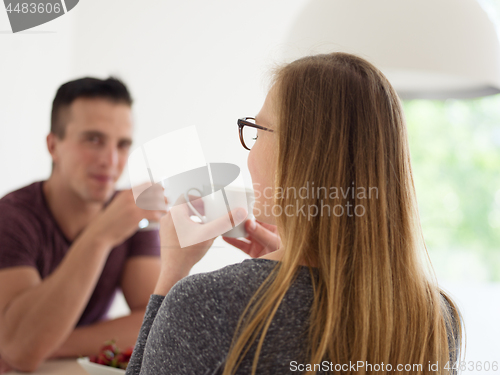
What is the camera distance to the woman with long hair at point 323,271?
1.49ft

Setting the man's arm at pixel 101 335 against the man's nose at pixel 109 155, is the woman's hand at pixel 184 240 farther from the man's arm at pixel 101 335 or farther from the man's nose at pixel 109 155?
the man's nose at pixel 109 155

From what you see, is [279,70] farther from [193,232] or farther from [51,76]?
[51,76]

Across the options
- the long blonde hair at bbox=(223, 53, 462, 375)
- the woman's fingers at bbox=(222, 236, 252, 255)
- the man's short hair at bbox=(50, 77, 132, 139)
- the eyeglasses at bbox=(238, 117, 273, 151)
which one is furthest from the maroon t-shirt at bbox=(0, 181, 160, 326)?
the long blonde hair at bbox=(223, 53, 462, 375)

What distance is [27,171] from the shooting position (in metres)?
1.53

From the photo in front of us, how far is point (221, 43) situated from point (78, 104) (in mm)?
569

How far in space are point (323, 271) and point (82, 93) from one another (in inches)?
44.9

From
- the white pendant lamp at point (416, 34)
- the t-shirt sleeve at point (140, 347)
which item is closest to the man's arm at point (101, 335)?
the t-shirt sleeve at point (140, 347)

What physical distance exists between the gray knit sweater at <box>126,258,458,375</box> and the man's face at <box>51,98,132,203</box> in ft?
3.37

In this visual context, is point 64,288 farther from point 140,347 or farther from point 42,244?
point 140,347

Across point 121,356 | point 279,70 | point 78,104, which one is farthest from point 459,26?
point 78,104

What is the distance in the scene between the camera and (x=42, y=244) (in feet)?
4.07

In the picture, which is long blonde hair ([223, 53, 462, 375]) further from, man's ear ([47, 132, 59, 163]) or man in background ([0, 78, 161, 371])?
man's ear ([47, 132, 59, 163])

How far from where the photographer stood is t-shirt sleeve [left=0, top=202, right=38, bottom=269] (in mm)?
1130

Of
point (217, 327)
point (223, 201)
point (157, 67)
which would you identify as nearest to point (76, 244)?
point (223, 201)
